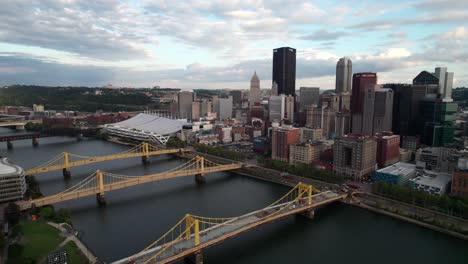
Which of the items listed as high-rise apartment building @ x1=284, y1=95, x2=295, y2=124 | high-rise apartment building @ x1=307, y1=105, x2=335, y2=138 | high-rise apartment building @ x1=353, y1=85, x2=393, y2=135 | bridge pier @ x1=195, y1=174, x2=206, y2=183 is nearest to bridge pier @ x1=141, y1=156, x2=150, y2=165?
bridge pier @ x1=195, y1=174, x2=206, y2=183

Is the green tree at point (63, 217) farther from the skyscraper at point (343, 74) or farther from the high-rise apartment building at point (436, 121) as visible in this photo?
the skyscraper at point (343, 74)

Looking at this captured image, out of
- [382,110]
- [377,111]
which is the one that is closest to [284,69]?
[377,111]

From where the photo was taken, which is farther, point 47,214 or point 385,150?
point 385,150

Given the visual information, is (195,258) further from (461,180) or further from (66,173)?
(66,173)

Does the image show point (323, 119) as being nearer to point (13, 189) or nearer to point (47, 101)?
point (13, 189)

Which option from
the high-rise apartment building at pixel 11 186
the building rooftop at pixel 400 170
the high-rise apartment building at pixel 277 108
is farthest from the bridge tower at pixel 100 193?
the high-rise apartment building at pixel 277 108

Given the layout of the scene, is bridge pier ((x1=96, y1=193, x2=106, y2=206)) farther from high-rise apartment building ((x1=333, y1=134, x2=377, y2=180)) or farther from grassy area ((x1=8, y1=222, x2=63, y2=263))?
high-rise apartment building ((x1=333, y1=134, x2=377, y2=180))
